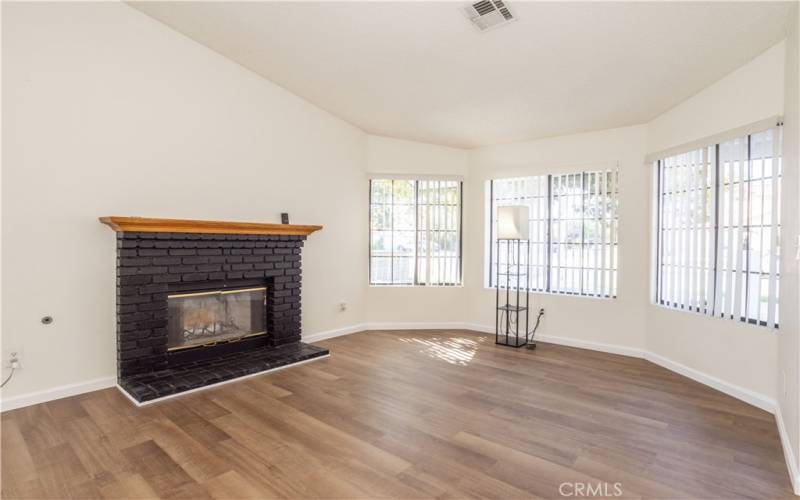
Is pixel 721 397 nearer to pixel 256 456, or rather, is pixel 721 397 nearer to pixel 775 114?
pixel 775 114

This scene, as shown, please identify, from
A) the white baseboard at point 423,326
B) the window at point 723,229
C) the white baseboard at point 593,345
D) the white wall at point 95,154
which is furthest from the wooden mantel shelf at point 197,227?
the window at point 723,229

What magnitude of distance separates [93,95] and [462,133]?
147 inches

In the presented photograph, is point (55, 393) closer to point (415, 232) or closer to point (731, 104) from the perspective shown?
point (415, 232)

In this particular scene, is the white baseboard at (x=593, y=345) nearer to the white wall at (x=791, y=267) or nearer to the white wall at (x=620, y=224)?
the white wall at (x=620, y=224)

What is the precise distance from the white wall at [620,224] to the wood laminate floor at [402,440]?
100 cm

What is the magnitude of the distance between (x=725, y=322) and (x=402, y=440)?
115 inches

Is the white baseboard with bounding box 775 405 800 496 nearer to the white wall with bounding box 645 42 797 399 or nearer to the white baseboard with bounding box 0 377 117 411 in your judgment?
the white wall with bounding box 645 42 797 399

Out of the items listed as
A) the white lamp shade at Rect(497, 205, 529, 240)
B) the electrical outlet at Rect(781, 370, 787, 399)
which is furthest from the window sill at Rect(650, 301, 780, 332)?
the white lamp shade at Rect(497, 205, 529, 240)

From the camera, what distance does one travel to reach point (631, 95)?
12.6 ft

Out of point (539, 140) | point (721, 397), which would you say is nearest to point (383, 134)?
point (539, 140)

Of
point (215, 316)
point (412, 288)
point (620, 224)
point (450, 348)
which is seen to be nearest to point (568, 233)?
point (620, 224)

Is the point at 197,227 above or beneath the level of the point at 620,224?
beneath

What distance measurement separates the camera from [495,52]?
3.29m

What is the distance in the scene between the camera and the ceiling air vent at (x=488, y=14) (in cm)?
270
